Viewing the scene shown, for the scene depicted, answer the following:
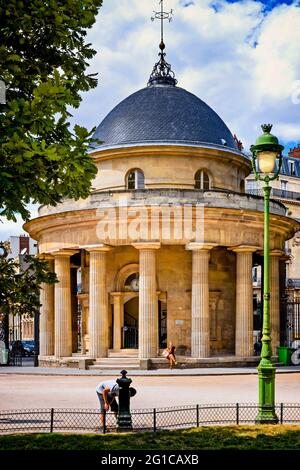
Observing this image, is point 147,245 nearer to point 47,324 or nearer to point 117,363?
point 117,363

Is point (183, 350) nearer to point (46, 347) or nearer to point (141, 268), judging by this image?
point (141, 268)

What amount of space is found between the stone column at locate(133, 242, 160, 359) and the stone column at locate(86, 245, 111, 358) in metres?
2.11

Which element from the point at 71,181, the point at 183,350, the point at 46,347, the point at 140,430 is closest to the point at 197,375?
the point at 183,350

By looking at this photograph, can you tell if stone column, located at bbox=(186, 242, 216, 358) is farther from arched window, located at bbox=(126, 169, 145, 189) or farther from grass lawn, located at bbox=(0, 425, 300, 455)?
grass lawn, located at bbox=(0, 425, 300, 455)

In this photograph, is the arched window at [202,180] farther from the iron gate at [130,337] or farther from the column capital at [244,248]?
the iron gate at [130,337]

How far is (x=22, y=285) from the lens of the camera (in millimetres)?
15984

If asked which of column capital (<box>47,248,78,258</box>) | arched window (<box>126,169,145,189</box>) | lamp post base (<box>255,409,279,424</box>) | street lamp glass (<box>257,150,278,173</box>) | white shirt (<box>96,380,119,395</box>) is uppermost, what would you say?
arched window (<box>126,169,145,189</box>)

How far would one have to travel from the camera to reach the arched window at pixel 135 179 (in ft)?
144

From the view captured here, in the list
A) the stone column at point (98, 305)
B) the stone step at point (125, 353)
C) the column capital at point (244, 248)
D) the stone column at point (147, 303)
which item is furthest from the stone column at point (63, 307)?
the column capital at point (244, 248)

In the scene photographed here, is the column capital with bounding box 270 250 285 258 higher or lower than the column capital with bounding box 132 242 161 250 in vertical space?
lower

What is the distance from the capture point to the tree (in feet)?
44.3

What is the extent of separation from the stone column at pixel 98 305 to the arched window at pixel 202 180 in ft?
24.8

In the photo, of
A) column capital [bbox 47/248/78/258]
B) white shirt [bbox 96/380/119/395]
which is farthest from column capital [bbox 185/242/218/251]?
white shirt [bbox 96/380/119/395]

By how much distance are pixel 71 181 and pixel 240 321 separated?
2717cm
